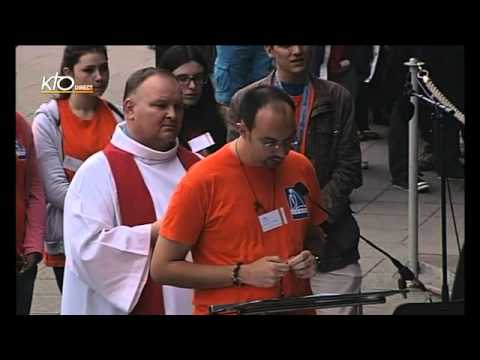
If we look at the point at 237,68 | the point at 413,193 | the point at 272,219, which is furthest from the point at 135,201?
the point at 413,193

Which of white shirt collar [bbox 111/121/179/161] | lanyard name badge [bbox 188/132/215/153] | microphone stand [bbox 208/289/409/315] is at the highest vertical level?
lanyard name badge [bbox 188/132/215/153]

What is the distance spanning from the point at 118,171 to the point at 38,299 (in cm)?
221

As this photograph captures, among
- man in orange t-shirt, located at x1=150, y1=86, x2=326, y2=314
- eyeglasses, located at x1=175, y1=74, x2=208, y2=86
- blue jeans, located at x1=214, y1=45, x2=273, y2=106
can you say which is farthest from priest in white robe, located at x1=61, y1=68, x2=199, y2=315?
blue jeans, located at x1=214, y1=45, x2=273, y2=106

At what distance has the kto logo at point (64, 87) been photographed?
16.8 ft

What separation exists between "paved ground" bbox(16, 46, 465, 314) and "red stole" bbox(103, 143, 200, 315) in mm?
495

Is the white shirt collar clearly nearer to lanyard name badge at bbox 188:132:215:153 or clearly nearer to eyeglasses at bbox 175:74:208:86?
lanyard name badge at bbox 188:132:215:153

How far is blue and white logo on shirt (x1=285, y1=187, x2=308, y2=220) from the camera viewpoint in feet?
13.5

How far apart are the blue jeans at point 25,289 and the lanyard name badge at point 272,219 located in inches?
46.6

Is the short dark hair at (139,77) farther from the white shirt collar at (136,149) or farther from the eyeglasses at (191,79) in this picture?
the eyeglasses at (191,79)

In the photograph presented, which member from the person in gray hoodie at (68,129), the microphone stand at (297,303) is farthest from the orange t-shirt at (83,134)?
the microphone stand at (297,303)

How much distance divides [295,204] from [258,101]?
0.37 m

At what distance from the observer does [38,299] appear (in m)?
6.34

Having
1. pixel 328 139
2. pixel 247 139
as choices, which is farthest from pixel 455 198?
pixel 247 139

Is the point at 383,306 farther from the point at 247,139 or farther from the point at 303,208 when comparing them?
the point at 247,139
